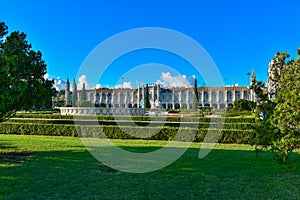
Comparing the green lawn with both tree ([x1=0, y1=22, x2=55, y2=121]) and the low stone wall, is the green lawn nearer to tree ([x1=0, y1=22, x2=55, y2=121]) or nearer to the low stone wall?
tree ([x1=0, y1=22, x2=55, y2=121])

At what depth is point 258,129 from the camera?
594 cm

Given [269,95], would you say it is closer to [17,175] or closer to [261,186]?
[261,186]

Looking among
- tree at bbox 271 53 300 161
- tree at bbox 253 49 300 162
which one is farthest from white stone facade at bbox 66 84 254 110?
tree at bbox 271 53 300 161

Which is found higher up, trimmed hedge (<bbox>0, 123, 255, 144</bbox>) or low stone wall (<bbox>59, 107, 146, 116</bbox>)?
low stone wall (<bbox>59, 107, 146, 116</bbox>)

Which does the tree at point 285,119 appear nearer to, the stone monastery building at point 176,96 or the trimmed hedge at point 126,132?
the trimmed hedge at point 126,132

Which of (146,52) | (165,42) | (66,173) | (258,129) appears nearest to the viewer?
(258,129)

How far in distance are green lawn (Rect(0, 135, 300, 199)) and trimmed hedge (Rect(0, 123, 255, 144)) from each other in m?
4.78

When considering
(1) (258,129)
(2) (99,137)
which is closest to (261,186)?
(1) (258,129)

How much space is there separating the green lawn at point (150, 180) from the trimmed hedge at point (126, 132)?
15.7ft

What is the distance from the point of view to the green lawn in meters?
5.62

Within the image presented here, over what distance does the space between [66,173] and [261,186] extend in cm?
529

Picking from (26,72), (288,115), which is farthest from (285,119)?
(26,72)

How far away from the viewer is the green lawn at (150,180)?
5.62m

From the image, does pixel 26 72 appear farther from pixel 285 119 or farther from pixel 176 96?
pixel 176 96
